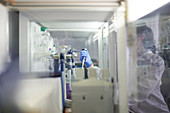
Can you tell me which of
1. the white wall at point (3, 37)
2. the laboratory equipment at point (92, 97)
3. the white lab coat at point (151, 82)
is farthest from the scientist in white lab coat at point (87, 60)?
the white lab coat at point (151, 82)

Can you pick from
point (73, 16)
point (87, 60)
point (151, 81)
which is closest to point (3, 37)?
point (73, 16)

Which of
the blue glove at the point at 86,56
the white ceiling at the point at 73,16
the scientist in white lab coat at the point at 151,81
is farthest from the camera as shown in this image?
the scientist in white lab coat at the point at 151,81

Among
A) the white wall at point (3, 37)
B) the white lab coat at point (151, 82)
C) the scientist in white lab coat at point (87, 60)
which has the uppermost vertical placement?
the white wall at point (3, 37)

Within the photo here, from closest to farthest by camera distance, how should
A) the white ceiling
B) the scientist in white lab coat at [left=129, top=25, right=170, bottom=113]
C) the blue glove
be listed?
the white ceiling < the blue glove < the scientist in white lab coat at [left=129, top=25, right=170, bottom=113]

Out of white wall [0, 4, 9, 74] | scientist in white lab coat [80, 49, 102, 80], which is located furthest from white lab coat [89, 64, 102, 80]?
white wall [0, 4, 9, 74]

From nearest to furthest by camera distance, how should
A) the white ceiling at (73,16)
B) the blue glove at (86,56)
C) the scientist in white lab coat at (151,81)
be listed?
the white ceiling at (73,16) < the blue glove at (86,56) < the scientist in white lab coat at (151,81)

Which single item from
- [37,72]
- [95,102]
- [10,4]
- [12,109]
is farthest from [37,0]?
[95,102]

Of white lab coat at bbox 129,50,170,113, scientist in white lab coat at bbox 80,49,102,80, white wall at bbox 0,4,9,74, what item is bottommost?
white lab coat at bbox 129,50,170,113

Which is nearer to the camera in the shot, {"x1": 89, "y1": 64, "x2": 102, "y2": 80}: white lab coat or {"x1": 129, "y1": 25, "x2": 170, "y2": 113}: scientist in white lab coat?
{"x1": 89, "y1": 64, "x2": 102, "y2": 80}: white lab coat

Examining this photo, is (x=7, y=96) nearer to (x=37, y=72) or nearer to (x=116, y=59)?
(x=37, y=72)

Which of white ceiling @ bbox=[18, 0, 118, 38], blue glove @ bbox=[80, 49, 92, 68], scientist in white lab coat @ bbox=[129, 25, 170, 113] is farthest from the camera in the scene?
scientist in white lab coat @ bbox=[129, 25, 170, 113]

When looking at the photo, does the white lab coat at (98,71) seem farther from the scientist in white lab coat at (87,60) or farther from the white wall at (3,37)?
the white wall at (3,37)

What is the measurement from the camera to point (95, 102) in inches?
37.1

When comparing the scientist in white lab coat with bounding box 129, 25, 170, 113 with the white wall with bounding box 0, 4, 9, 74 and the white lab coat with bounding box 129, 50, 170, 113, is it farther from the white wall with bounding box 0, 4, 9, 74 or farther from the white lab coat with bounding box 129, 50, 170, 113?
the white wall with bounding box 0, 4, 9, 74
